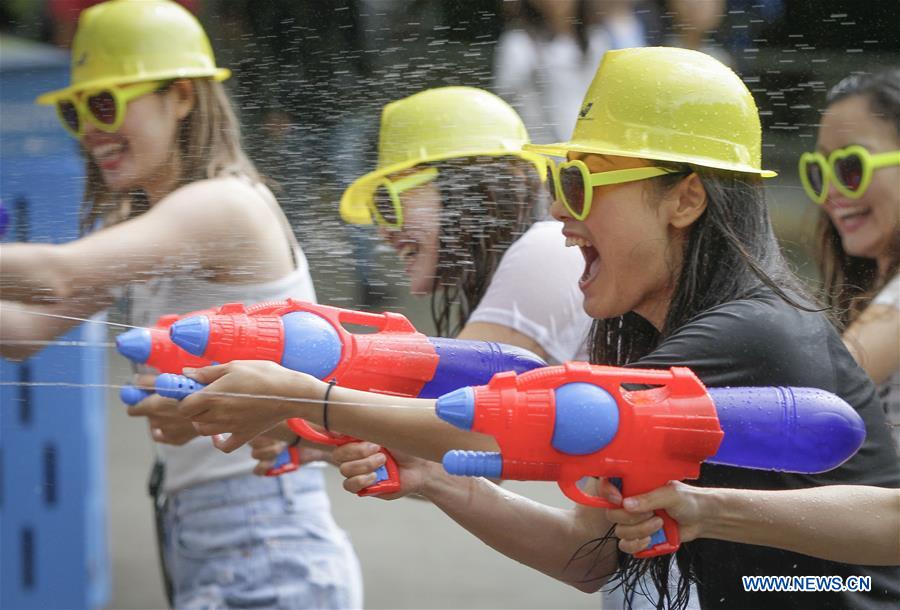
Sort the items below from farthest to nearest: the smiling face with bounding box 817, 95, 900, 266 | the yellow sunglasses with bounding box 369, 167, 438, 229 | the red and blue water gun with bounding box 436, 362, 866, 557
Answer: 1. the smiling face with bounding box 817, 95, 900, 266
2. the yellow sunglasses with bounding box 369, 167, 438, 229
3. the red and blue water gun with bounding box 436, 362, 866, 557

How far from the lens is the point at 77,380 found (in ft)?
5.42

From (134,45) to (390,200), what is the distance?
33 cm

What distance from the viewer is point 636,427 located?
3.45 ft

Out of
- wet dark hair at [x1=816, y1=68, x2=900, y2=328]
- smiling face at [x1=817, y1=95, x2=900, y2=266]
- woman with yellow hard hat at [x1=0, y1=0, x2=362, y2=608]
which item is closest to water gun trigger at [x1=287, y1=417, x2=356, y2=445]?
woman with yellow hard hat at [x1=0, y1=0, x2=362, y2=608]

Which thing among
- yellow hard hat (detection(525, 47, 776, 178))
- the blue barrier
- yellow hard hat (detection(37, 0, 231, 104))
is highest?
yellow hard hat (detection(37, 0, 231, 104))

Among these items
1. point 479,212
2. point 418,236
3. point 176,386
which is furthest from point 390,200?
point 176,386

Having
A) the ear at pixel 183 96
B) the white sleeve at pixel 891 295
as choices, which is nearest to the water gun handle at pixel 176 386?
the ear at pixel 183 96

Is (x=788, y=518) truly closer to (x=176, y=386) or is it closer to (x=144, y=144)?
(x=176, y=386)

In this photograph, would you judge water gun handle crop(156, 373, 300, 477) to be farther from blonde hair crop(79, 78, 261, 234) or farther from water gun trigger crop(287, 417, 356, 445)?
blonde hair crop(79, 78, 261, 234)

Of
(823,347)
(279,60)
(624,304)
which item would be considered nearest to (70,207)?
(279,60)

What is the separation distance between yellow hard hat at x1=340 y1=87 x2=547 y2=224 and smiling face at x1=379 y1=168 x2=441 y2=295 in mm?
30

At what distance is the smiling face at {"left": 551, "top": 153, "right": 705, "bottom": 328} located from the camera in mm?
1324

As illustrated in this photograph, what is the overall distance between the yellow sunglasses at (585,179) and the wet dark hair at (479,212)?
205 millimetres

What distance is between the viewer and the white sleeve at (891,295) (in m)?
1.81
